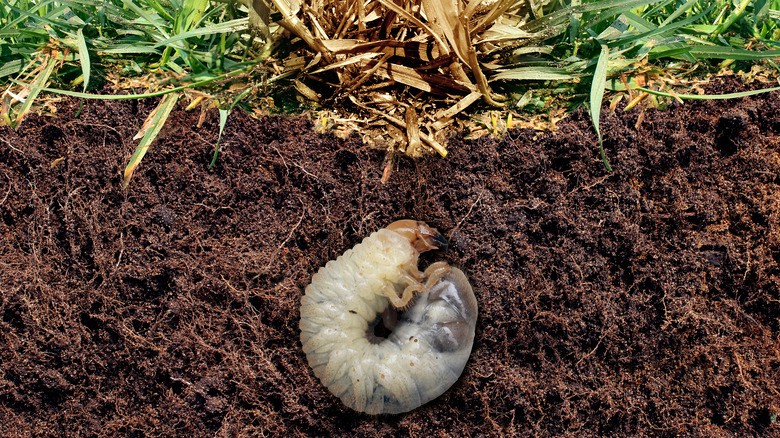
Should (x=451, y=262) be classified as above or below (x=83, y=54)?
below

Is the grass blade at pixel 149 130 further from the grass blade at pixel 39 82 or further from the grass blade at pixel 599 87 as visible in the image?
the grass blade at pixel 599 87

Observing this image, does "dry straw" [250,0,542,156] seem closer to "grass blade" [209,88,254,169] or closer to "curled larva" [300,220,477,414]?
"grass blade" [209,88,254,169]

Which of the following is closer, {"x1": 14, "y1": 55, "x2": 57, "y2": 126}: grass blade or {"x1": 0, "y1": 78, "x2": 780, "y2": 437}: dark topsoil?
{"x1": 0, "y1": 78, "x2": 780, "y2": 437}: dark topsoil

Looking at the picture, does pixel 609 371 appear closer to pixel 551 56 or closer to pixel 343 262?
pixel 343 262

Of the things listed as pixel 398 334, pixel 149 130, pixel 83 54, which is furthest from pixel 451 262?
pixel 83 54

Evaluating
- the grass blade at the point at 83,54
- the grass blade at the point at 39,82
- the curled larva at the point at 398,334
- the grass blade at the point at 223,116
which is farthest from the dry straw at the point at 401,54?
the grass blade at the point at 39,82

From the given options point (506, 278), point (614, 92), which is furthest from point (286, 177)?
point (614, 92)

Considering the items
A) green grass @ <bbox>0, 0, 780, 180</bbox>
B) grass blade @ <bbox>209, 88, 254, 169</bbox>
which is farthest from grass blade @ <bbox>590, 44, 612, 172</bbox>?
grass blade @ <bbox>209, 88, 254, 169</bbox>

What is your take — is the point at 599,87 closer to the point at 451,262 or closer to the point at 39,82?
the point at 451,262
